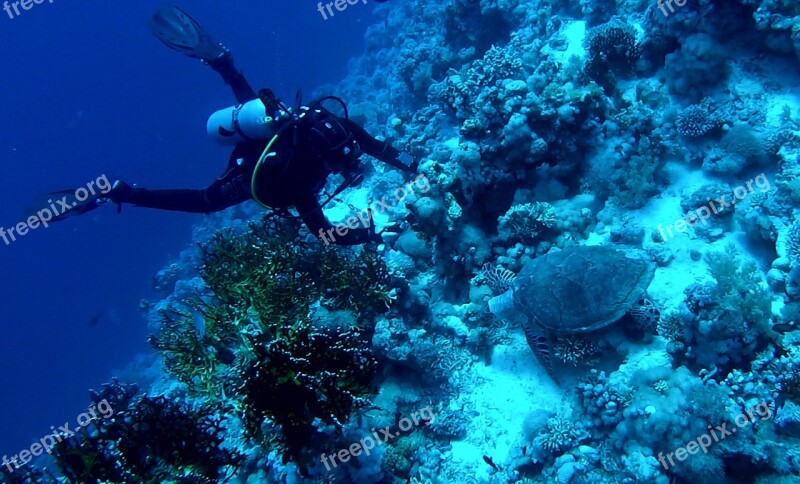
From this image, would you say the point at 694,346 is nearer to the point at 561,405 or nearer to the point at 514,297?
the point at 561,405

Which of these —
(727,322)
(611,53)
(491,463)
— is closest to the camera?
(727,322)

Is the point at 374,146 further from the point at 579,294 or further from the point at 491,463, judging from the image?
the point at 491,463

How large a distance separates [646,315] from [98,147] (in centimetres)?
7940

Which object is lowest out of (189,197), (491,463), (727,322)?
(491,463)

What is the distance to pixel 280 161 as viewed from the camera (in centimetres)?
611

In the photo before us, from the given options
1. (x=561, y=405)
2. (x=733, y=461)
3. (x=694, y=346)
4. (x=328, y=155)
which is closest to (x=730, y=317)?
(x=694, y=346)

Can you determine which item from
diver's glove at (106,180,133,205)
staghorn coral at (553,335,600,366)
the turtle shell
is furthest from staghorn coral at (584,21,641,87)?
diver's glove at (106,180,133,205)

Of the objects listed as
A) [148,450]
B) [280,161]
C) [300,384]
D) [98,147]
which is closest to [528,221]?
[280,161]

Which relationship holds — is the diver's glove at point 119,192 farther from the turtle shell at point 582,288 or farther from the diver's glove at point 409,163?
the turtle shell at point 582,288

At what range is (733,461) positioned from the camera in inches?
142

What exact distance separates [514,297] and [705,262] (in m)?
2.40

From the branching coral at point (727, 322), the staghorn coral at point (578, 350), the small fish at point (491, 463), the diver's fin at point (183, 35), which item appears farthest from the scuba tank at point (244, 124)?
the branching coral at point (727, 322)

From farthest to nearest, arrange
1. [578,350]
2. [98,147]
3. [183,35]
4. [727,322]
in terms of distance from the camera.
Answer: [98,147] → [183,35] → [578,350] → [727,322]

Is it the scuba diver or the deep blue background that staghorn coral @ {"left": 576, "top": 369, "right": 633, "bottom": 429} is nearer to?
the scuba diver
